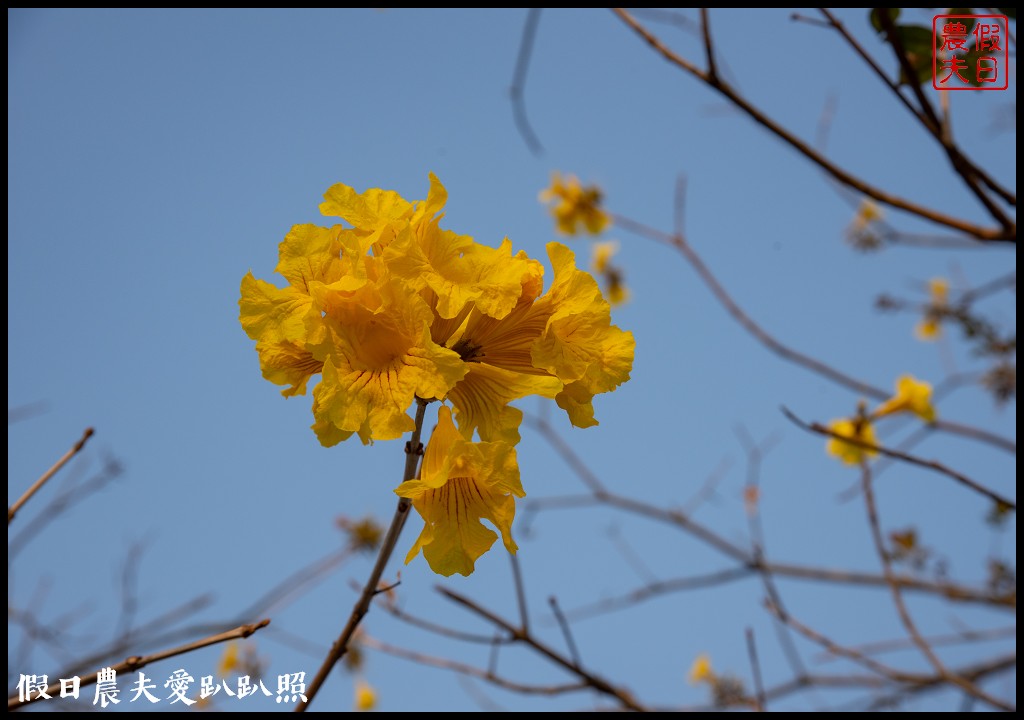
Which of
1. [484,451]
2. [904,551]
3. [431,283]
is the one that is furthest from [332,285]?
[904,551]

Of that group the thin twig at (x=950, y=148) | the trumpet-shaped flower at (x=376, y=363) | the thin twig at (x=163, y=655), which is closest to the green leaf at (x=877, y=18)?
the thin twig at (x=950, y=148)

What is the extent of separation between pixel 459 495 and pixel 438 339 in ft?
1.09

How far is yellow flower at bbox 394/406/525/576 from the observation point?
4.55 feet

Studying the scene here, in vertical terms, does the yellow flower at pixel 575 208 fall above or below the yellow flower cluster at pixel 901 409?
above

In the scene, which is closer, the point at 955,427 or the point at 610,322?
the point at 610,322

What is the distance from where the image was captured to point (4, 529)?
164cm

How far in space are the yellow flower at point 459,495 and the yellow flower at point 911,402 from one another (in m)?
3.52

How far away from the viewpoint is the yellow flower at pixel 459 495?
139 centimetres

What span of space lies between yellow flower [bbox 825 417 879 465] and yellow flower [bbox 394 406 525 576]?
10.5 feet

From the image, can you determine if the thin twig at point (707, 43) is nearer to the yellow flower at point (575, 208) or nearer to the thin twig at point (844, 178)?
the thin twig at point (844, 178)

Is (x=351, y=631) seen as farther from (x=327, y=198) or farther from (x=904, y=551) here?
(x=904, y=551)

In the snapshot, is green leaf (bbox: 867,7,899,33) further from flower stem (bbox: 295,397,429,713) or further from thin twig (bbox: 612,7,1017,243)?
flower stem (bbox: 295,397,429,713)

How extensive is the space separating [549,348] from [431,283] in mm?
275

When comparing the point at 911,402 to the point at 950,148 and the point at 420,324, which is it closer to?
the point at 950,148
